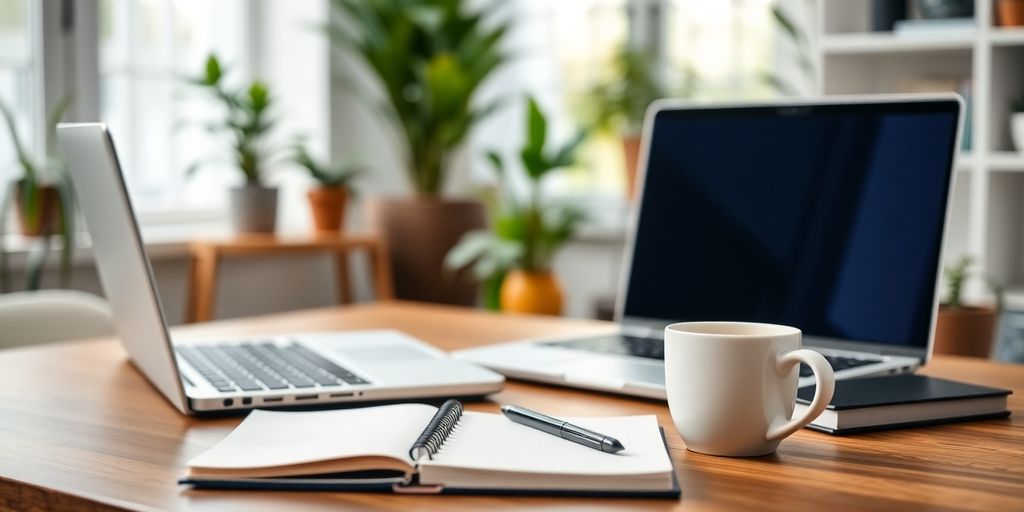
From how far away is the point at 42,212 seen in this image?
296 centimetres

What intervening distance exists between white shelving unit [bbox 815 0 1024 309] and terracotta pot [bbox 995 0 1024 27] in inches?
1.1

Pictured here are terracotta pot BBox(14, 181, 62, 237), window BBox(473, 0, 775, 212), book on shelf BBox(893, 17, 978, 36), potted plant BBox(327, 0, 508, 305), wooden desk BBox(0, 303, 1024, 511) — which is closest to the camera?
wooden desk BBox(0, 303, 1024, 511)

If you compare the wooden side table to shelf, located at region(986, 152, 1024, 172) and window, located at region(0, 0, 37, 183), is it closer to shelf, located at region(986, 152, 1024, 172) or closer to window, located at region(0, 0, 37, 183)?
window, located at region(0, 0, 37, 183)

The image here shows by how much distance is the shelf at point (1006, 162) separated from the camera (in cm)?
259

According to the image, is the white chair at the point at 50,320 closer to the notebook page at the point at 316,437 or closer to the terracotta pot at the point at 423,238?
the notebook page at the point at 316,437

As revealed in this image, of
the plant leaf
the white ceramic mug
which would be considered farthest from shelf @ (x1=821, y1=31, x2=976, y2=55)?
the white ceramic mug

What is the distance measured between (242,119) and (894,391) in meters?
2.78

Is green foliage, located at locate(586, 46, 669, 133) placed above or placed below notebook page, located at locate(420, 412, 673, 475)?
above

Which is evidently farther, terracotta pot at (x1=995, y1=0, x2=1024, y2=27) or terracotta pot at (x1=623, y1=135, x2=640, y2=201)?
terracotta pot at (x1=623, y1=135, x2=640, y2=201)

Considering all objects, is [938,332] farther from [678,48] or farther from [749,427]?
[678,48]

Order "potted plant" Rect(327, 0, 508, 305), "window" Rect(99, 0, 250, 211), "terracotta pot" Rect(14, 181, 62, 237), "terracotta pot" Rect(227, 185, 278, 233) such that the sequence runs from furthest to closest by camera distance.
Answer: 1. "potted plant" Rect(327, 0, 508, 305)
2. "window" Rect(99, 0, 250, 211)
3. "terracotta pot" Rect(227, 185, 278, 233)
4. "terracotta pot" Rect(14, 181, 62, 237)

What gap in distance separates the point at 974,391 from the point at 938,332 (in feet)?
3.60

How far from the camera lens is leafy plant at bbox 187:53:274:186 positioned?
10.4 ft

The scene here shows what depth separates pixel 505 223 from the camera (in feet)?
11.6
